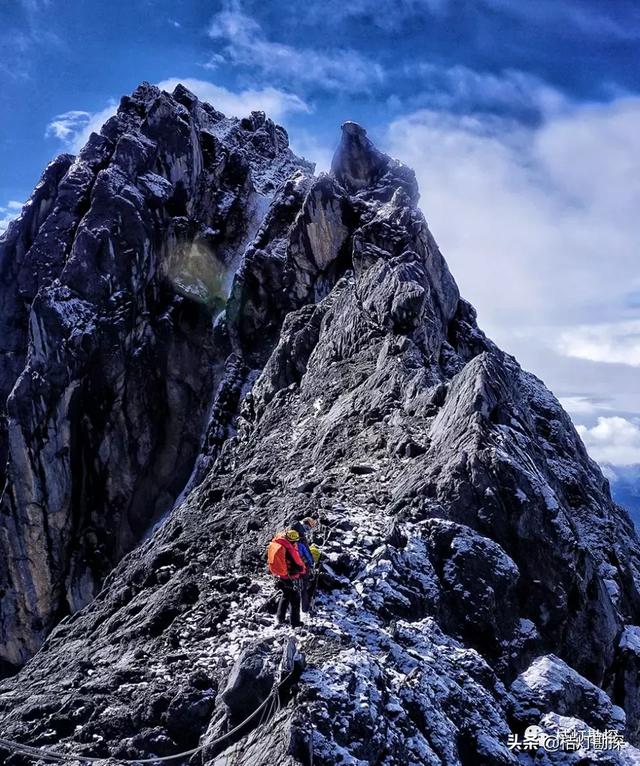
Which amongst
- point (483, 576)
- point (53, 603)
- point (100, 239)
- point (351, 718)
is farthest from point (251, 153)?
point (351, 718)

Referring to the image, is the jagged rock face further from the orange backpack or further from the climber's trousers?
the climber's trousers

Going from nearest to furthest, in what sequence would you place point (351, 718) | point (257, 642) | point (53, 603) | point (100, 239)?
1. point (351, 718)
2. point (257, 642)
3. point (53, 603)
4. point (100, 239)

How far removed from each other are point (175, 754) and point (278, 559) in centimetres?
346

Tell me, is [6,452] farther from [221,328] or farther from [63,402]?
[221,328]

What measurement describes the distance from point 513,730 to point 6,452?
46.7 m

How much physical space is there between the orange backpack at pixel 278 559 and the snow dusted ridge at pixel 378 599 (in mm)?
1118

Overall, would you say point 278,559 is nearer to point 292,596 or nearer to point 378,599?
point 292,596

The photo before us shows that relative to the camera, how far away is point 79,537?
48.2 m

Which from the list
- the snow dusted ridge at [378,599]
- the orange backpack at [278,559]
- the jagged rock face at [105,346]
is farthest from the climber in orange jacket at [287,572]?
the jagged rock face at [105,346]

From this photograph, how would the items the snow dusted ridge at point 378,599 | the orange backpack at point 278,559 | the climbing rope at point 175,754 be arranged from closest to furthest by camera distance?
the climbing rope at point 175,754, the snow dusted ridge at point 378,599, the orange backpack at point 278,559

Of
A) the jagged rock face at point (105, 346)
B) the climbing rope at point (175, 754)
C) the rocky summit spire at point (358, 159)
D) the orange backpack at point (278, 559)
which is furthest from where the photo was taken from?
the rocky summit spire at point (358, 159)

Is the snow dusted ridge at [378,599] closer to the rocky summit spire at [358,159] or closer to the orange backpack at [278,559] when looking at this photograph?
the orange backpack at [278,559]

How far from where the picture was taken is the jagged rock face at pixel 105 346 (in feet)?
154

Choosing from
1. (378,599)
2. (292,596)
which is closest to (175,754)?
(292,596)
